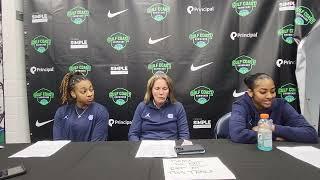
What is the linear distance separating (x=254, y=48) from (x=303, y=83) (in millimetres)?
582

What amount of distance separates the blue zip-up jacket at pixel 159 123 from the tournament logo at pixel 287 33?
1.29 metres

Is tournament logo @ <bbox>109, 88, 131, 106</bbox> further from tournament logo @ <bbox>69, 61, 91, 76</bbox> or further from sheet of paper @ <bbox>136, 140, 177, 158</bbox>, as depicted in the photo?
sheet of paper @ <bbox>136, 140, 177, 158</bbox>

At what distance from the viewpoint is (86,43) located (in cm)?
285

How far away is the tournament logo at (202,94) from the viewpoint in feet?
9.30

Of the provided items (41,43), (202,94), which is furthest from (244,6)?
(41,43)

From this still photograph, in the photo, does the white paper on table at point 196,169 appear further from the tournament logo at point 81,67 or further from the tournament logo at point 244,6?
the tournament logo at point 244,6

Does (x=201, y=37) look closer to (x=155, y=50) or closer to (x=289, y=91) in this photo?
(x=155, y=50)

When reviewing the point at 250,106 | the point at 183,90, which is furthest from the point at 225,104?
the point at 250,106

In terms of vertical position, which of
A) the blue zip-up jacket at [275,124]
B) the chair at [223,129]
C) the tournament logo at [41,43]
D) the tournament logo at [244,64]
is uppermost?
the tournament logo at [41,43]

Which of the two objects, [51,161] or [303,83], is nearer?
[51,161]

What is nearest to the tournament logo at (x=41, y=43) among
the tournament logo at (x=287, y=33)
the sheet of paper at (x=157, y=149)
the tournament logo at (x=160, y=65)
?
the tournament logo at (x=160, y=65)

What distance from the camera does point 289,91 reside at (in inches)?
109

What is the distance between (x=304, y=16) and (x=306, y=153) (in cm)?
178

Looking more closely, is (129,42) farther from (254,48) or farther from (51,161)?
(51,161)
